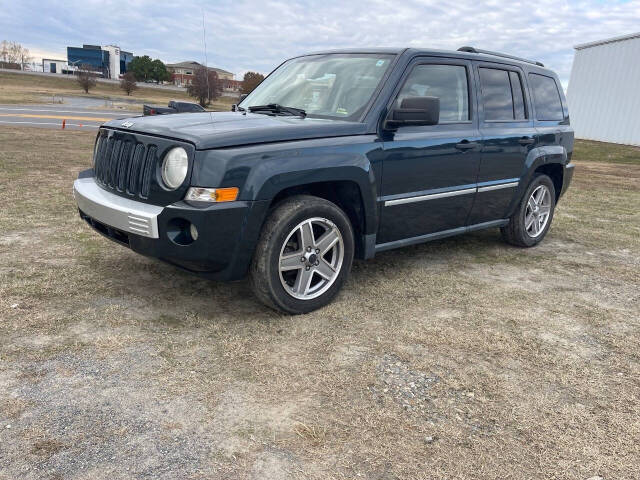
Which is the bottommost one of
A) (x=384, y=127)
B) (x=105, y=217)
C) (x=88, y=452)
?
(x=88, y=452)

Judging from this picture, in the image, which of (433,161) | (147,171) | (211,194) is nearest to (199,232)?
(211,194)

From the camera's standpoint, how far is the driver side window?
4281mm

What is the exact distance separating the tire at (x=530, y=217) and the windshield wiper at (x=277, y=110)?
2.73 metres

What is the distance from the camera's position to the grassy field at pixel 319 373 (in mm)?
2291

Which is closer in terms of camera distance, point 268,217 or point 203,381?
A: point 203,381

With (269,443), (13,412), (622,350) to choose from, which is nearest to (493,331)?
(622,350)

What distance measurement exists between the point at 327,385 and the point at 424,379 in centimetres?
54

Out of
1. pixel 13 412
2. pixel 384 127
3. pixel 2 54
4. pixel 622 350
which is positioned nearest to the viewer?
pixel 13 412

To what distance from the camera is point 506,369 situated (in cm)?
312

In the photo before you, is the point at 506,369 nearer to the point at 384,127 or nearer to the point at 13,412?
the point at 384,127

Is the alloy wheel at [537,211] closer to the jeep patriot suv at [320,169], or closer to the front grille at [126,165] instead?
the jeep patriot suv at [320,169]

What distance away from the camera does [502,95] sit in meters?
5.14

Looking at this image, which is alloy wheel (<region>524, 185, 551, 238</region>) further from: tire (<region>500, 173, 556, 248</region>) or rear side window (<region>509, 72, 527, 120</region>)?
rear side window (<region>509, 72, 527, 120</region>)

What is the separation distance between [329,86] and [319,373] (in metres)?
2.36
